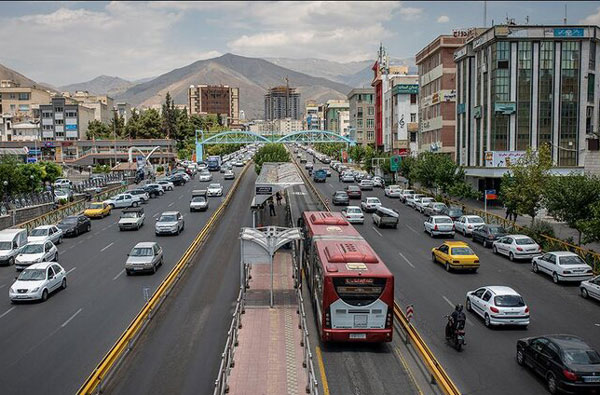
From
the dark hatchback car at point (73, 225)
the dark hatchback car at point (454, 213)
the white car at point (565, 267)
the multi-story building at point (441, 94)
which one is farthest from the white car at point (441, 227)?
the multi-story building at point (441, 94)

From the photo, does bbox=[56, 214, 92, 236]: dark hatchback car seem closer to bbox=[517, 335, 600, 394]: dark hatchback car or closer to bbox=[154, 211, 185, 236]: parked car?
bbox=[154, 211, 185, 236]: parked car

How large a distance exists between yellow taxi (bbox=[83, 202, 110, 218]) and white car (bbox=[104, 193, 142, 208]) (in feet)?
13.9

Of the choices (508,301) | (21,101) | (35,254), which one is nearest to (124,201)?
(35,254)

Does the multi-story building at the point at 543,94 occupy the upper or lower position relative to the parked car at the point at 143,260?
upper

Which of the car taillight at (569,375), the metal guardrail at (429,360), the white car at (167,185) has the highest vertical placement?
the white car at (167,185)

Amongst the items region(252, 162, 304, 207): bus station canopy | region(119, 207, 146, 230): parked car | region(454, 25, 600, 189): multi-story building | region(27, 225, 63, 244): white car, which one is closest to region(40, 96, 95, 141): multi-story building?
region(119, 207, 146, 230): parked car

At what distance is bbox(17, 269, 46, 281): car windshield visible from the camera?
2637cm

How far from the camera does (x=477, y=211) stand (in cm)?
5009

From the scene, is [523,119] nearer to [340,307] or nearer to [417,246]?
[417,246]

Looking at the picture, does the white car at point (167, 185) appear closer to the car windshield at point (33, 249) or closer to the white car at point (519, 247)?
the car windshield at point (33, 249)

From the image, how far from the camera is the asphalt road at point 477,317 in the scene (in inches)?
675

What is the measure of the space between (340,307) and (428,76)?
76175 millimetres

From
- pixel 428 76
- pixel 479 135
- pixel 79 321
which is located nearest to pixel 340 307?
pixel 79 321

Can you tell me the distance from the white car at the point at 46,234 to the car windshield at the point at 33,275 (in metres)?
11.0
